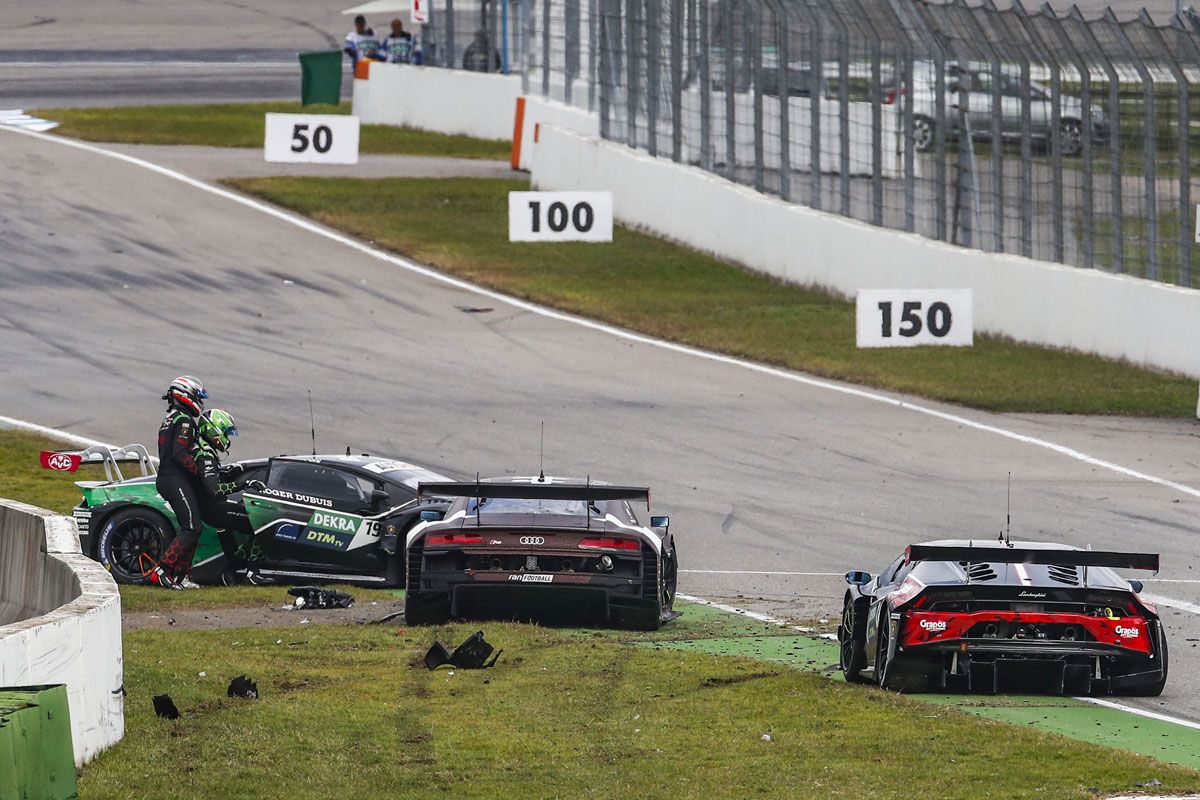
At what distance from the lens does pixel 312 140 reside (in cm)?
3422

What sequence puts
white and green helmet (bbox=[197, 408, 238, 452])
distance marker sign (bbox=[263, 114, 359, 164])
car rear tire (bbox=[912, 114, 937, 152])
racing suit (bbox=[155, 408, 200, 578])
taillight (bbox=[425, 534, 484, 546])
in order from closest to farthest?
taillight (bbox=[425, 534, 484, 546]), racing suit (bbox=[155, 408, 200, 578]), white and green helmet (bbox=[197, 408, 238, 452]), car rear tire (bbox=[912, 114, 937, 152]), distance marker sign (bbox=[263, 114, 359, 164])

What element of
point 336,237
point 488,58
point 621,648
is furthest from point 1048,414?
point 488,58

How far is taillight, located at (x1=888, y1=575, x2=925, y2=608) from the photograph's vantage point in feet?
39.9

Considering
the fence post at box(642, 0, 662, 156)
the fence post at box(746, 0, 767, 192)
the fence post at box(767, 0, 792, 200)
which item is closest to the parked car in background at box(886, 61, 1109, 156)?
the fence post at box(767, 0, 792, 200)

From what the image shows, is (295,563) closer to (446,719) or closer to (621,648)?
(621,648)

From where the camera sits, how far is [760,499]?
20.5 m

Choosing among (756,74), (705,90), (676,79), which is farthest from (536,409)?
(676,79)

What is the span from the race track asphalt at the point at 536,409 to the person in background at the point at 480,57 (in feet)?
37.9

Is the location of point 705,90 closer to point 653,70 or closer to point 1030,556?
point 653,70

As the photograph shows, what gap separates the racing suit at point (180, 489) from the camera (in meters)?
16.8

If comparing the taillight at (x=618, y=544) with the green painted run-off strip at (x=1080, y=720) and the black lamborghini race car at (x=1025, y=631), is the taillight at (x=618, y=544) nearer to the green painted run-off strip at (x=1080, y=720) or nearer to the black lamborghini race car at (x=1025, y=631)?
the green painted run-off strip at (x=1080, y=720)

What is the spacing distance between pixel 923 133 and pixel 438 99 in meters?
18.8

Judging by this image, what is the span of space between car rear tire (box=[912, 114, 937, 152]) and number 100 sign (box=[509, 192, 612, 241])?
14.1ft

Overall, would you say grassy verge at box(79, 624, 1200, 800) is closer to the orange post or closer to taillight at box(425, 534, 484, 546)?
taillight at box(425, 534, 484, 546)
